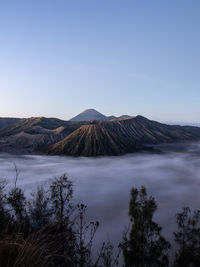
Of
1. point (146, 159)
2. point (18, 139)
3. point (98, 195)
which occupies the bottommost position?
point (98, 195)

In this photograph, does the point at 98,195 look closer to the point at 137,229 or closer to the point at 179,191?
the point at 179,191

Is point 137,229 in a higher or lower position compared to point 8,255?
lower

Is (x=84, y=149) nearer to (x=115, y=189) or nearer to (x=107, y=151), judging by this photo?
(x=107, y=151)

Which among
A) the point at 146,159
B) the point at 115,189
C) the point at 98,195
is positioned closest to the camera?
the point at 98,195

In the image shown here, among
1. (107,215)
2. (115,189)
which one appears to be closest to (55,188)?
(107,215)

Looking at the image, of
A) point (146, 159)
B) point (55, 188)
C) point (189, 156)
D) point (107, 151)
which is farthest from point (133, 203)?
→ point (189, 156)

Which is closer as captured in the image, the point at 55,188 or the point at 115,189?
the point at 55,188

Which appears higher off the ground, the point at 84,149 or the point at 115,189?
the point at 84,149

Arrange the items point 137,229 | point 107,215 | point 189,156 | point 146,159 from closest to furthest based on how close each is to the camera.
Result: 1. point 137,229
2. point 107,215
3. point 146,159
4. point 189,156

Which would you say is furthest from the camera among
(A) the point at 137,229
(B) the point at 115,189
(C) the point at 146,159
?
(C) the point at 146,159
